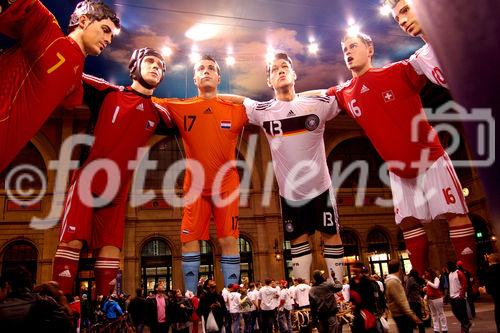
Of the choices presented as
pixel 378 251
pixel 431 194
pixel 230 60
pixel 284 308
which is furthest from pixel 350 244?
pixel 431 194

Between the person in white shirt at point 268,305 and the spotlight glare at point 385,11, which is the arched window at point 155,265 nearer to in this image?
the person in white shirt at point 268,305

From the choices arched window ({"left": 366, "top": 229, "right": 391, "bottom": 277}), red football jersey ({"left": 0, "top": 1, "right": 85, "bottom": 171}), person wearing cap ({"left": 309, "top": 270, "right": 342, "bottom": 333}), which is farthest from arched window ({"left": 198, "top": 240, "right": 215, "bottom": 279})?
red football jersey ({"left": 0, "top": 1, "right": 85, "bottom": 171})

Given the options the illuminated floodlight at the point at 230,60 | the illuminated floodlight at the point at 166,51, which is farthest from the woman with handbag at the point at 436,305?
the illuminated floodlight at the point at 166,51

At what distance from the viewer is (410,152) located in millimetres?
4641

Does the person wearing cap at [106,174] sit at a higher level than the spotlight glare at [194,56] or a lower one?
lower

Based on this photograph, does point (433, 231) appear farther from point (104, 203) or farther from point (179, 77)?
point (104, 203)

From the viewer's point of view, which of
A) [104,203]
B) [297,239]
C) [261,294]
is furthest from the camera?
[261,294]

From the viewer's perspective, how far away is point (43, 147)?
18.1 metres

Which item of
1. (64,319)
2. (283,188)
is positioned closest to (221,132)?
(283,188)

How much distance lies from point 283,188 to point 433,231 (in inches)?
688

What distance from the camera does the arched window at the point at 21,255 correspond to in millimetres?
17469

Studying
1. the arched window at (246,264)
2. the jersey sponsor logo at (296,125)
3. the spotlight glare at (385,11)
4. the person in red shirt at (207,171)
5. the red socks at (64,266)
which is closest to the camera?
the red socks at (64,266)

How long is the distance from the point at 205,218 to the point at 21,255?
1637 cm

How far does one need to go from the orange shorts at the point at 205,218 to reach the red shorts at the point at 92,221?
30.6 inches
